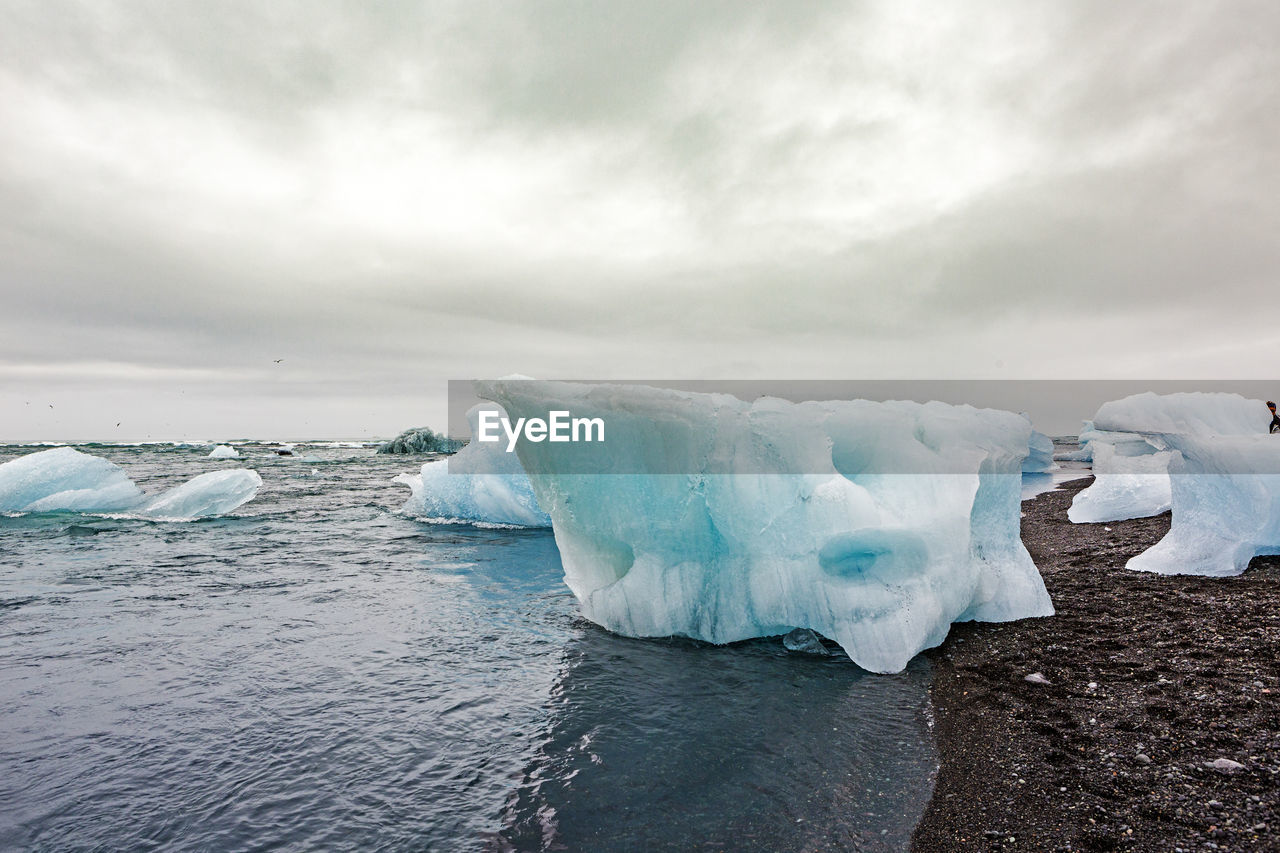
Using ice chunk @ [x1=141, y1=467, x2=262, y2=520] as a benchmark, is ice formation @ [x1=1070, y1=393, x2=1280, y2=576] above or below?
above

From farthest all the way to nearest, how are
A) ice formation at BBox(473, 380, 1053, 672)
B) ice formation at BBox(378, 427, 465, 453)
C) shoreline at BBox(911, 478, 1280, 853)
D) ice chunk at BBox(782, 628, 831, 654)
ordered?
ice formation at BBox(378, 427, 465, 453), ice chunk at BBox(782, 628, 831, 654), ice formation at BBox(473, 380, 1053, 672), shoreline at BBox(911, 478, 1280, 853)

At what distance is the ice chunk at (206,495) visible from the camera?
1892cm

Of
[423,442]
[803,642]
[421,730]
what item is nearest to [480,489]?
[803,642]

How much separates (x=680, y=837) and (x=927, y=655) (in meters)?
4.55

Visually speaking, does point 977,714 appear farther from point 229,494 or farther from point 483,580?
point 229,494

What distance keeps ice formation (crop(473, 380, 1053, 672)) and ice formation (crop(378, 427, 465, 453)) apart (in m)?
53.8

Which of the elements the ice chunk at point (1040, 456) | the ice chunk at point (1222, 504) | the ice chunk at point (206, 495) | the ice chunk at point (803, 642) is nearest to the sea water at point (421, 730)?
the ice chunk at point (803, 642)

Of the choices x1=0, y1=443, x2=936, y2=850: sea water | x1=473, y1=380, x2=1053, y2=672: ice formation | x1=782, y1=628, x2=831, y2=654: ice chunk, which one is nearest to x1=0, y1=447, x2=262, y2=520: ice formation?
x1=0, y1=443, x2=936, y2=850: sea water

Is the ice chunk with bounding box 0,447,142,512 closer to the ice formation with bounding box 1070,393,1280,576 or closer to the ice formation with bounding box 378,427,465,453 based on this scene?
the ice formation with bounding box 1070,393,1280,576

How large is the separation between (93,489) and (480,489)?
487 inches

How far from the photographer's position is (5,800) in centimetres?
446

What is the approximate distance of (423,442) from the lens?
197 ft

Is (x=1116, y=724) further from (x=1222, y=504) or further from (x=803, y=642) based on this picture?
(x=1222, y=504)

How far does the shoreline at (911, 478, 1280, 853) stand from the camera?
376cm
